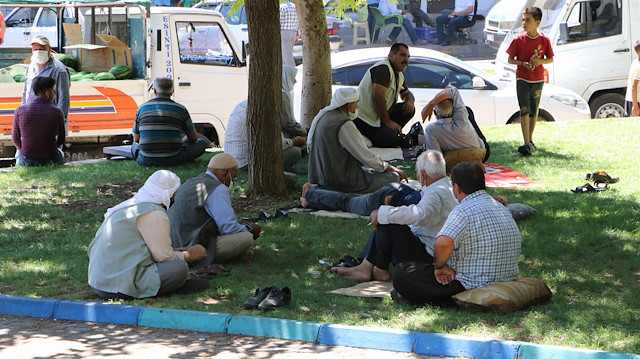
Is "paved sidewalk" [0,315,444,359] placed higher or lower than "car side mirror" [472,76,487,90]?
lower

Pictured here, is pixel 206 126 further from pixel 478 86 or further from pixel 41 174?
pixel 478 86

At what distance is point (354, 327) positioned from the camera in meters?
5.88

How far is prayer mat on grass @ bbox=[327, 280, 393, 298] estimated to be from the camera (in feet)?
22.7

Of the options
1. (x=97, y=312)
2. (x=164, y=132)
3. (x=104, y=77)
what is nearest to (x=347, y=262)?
(x=97, y=312)

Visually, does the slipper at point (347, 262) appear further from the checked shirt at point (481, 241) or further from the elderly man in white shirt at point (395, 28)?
the elderly man in white shirt at point (395, 28)

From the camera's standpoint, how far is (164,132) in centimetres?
1231

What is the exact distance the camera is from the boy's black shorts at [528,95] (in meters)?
12.5

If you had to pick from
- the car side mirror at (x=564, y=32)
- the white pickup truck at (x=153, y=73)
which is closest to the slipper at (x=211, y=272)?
the white pickup truck at (x=153, y=73)

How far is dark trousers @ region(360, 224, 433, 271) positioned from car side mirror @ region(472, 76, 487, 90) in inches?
331

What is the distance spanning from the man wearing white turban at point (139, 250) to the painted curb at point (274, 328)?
2.85ft

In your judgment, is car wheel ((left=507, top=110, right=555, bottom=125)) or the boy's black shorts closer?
the boy's black shorts

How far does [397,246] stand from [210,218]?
5.42ft

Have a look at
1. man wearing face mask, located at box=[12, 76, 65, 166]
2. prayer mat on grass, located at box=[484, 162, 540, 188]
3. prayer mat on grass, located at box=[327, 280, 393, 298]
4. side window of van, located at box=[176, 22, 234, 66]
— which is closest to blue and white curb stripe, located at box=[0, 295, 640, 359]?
prayer mat on grass, located at box=[327, 280, 393, 298]

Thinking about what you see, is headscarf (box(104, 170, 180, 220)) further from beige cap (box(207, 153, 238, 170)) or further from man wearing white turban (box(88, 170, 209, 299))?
beige cap (box(207, 153, 238, 170))
